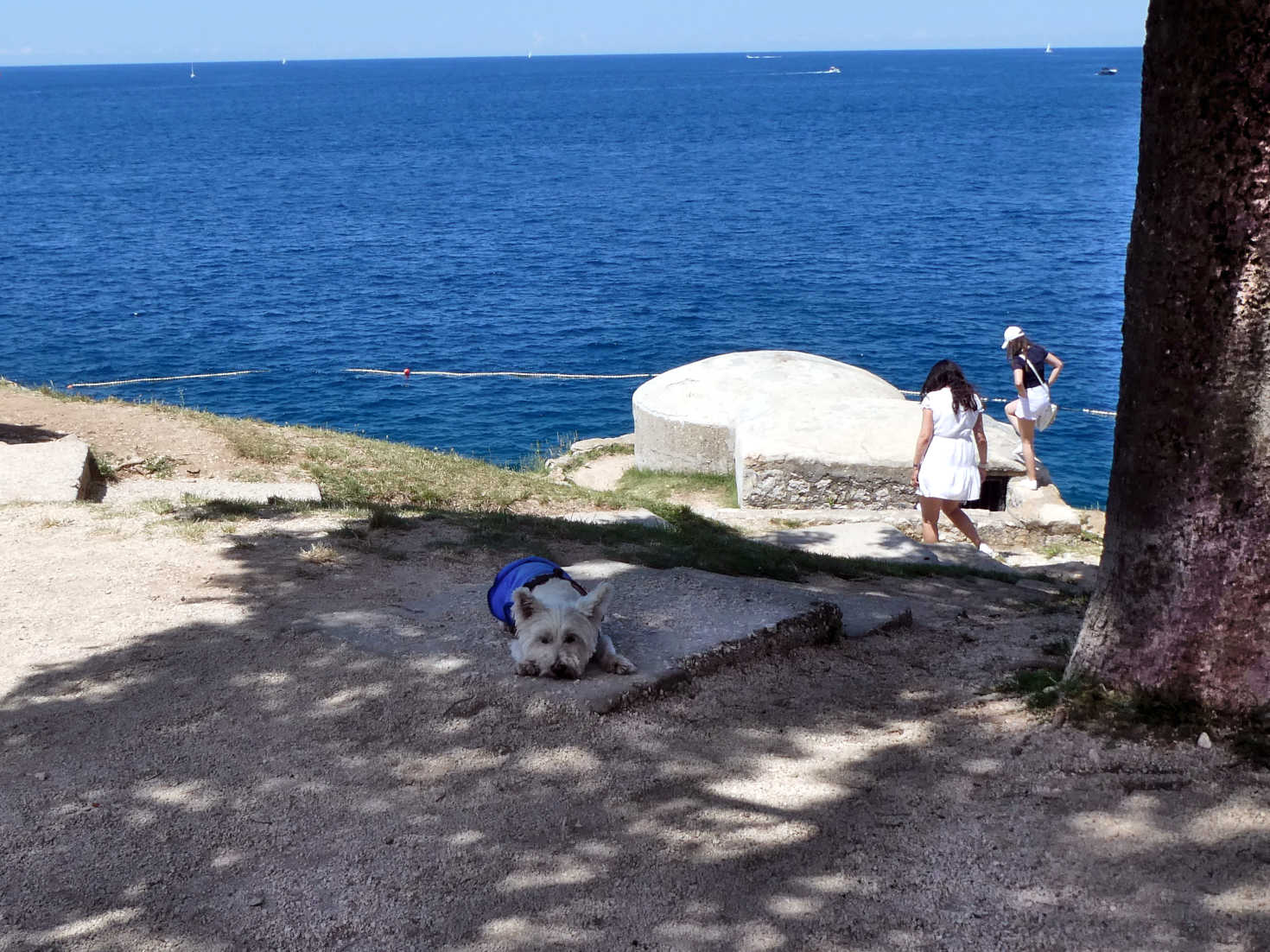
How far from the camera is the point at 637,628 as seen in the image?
7.09 m

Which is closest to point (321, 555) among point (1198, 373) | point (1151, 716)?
point (1151, 716)

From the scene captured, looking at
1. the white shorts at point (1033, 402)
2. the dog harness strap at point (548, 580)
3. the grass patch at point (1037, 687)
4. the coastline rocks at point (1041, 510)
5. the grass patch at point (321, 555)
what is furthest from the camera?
the white shorts at point (1033, 402)

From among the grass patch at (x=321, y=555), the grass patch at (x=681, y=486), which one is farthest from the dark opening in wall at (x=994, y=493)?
the grass patch at (x=321, y=555)

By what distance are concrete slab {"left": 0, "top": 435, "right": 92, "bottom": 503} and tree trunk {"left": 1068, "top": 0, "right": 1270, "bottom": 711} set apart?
919 centimetres

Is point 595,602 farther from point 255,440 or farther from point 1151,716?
point 255,440

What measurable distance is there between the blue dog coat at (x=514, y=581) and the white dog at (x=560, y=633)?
13 centimetres

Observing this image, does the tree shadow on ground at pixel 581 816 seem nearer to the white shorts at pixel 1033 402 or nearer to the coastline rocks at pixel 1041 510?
the coastline rocks at pixel 1041 510

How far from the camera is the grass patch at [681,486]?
1886 cm

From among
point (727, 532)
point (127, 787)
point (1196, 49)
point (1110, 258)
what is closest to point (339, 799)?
point (127, 787)

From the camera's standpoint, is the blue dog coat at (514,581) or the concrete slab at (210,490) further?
the concrete slab at (210,490)

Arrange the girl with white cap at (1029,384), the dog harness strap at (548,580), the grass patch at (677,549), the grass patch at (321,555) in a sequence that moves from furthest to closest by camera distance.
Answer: the girl with white cap at (1029,384)
the grass patch at (677,549)
the grass patch at (321,555)
the dog harness strap at (548,580)

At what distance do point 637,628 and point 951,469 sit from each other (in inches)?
232

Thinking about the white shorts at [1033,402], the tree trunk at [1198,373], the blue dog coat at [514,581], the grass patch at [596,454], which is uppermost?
the tree trunk at [1198,373]

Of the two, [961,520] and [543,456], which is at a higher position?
[961,520]
